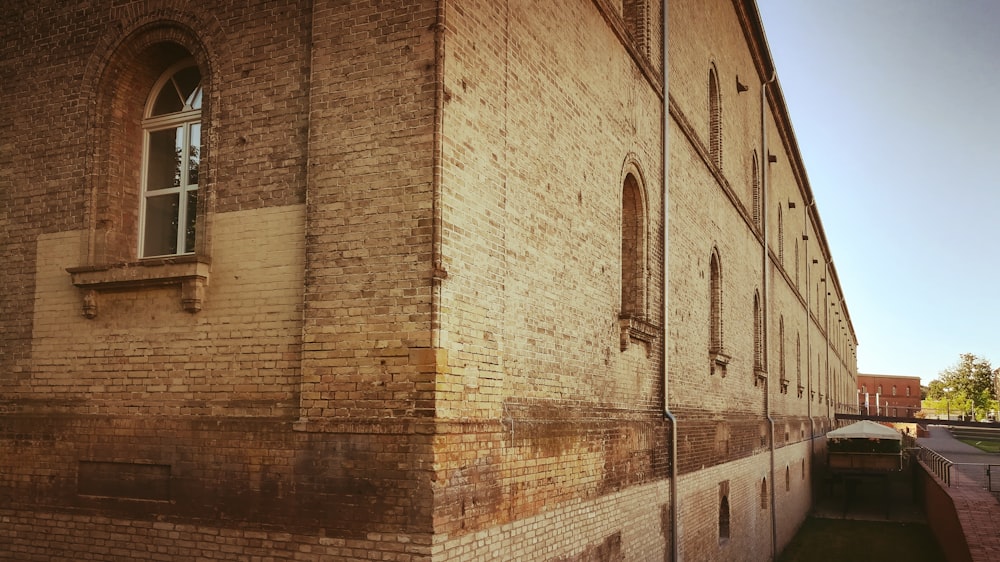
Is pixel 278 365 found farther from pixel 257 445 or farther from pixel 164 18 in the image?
pixel 164 18

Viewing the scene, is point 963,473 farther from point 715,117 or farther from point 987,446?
point 987,446

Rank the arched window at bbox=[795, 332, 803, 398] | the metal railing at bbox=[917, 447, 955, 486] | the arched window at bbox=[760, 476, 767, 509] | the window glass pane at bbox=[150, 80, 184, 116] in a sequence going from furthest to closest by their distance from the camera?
the arched window at bbox=[795, 332, 803, 398], the metal railing at bbox=[917, 447, 955, 486], the arched window at bbox=[760, 476, 767, 509], the window glass pane at bbox=[150, 80, 184, 116]

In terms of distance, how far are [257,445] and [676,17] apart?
370 inches

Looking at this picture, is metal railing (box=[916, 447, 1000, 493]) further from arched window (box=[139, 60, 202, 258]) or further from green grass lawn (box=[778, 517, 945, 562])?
arched window (box=[139, 60, 202, 258])

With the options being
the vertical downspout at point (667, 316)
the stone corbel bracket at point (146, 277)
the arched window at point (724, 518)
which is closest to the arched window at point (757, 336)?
the arched window at point (724, 518)

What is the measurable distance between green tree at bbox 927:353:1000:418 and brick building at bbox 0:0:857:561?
103933mm

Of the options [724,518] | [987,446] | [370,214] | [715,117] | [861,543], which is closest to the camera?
[370,214]

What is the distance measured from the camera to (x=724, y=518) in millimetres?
15492

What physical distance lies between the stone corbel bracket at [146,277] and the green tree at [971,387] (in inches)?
4271

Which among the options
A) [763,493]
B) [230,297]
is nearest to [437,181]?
[230,297]

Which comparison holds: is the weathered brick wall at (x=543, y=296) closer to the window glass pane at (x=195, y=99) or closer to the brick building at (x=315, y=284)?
the brick building at (x=315, y=284)

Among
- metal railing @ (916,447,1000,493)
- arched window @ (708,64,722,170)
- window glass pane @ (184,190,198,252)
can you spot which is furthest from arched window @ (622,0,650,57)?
metal railing @ (916,447,1000,493)

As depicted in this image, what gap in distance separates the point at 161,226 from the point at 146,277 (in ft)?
2.93

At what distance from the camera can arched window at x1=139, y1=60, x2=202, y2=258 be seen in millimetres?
7891
